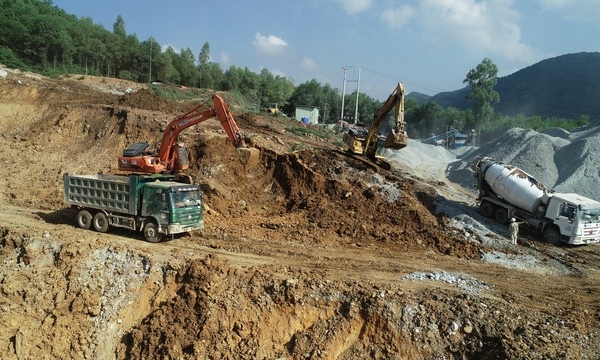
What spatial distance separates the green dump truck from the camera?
44.8ft

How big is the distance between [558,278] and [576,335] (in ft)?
15.2

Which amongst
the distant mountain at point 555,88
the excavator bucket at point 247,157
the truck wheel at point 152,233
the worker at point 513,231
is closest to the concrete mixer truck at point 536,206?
the worker at point 513,231

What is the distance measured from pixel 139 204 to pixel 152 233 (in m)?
1.07

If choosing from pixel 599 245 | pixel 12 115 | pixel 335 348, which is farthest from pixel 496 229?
pixel 12 115

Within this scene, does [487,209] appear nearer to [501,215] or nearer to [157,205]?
[501,215]

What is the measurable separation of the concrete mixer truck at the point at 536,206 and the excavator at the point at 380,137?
462cm

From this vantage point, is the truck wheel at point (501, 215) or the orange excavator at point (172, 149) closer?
the orange excavator at point (172, 149)

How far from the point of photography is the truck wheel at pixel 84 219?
591 inches

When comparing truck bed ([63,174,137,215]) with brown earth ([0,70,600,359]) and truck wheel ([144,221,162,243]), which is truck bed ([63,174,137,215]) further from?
brown earth ([0,70,600,359])

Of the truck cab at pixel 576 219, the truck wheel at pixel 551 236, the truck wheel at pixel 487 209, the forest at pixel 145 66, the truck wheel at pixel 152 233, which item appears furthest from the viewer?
the forest at pixel 145 66

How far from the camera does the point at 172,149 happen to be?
57.6ft

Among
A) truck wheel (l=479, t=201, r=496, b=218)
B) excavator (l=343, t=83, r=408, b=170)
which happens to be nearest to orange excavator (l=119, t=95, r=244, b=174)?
excavator (l=343, t=83, r=408, b=170)

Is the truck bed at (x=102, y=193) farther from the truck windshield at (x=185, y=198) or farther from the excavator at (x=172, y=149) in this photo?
the truck windshield at (x=185, y=198)

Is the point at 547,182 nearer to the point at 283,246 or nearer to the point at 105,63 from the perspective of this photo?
the point at 283,246
